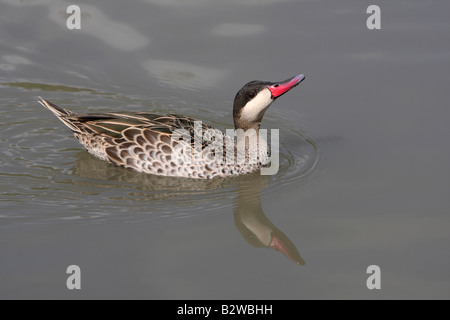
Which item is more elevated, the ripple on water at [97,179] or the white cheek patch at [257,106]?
the white cheek patch at [257,106]

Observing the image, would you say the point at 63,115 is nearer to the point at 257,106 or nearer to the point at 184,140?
the point at 184,140

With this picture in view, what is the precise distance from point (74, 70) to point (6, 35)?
149 cm

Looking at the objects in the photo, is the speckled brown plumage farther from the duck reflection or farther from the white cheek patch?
the white cheek patch

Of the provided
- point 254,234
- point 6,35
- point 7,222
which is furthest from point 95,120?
point 6,35

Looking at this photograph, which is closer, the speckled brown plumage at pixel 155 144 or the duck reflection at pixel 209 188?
the duck reflection at pixel 209 188

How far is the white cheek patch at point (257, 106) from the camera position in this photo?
9102mm

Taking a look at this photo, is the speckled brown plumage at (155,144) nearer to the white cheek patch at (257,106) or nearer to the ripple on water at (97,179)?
the ripple on water at (97,179)

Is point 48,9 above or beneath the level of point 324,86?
above

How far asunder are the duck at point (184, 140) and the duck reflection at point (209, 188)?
0.11 m

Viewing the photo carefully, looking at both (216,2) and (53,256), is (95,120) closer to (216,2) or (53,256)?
(53,256)

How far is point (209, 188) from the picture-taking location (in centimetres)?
902

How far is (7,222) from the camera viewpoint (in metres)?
7.95

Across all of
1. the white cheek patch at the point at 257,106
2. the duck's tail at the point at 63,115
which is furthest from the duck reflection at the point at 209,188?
the white cheek patch at the point at 257,106

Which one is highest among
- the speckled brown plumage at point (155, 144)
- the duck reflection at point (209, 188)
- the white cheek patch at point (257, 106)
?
the white cheek patch at point (257, 106)
